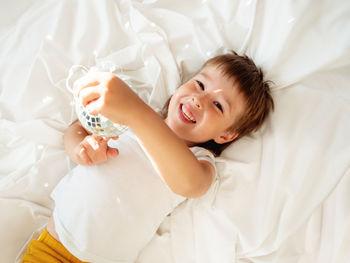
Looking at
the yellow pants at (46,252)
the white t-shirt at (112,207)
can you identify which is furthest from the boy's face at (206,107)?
the yellow pants at (46,252)

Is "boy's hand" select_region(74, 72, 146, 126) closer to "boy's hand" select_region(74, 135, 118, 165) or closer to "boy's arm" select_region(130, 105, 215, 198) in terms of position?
"boy's arm" select_region(130, 105, 215, 198)

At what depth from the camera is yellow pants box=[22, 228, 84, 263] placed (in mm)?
975

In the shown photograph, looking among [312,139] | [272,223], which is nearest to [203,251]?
[272,223]

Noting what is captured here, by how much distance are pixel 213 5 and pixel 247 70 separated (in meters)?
0.36

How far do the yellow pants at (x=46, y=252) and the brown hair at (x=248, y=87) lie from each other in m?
0.69

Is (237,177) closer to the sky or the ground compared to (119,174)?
closer to the ground

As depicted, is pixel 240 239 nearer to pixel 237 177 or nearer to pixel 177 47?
pixel 237 177

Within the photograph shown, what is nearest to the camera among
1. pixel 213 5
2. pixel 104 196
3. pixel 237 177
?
pixel 104 196

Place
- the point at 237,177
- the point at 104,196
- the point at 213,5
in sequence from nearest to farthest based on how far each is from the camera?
the point at 104,196, the point at 237,177, the point at 213,5

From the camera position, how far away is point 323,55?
1053mm

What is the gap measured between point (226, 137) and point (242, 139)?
63 mm

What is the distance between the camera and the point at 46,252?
39.0 inches

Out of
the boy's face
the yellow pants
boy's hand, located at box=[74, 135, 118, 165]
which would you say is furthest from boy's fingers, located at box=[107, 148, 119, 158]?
the yellow pants

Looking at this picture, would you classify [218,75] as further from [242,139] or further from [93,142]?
[93,142]
